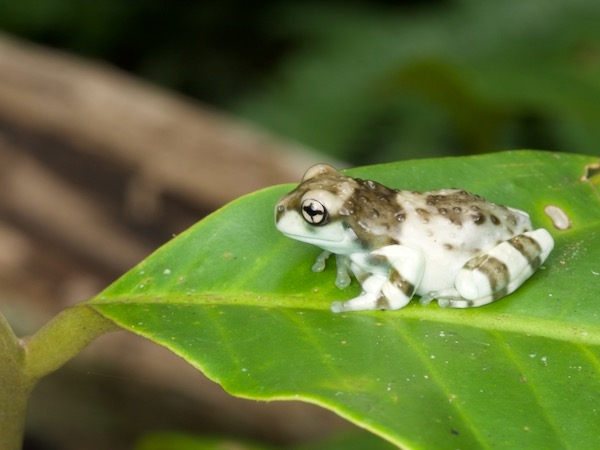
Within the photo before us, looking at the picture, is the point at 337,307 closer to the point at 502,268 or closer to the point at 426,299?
the point at 426,299

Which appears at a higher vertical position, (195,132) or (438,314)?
(438,314)

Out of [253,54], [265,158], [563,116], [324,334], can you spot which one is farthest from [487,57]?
[324,334]

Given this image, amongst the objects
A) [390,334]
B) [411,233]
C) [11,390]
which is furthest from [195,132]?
[11,390]

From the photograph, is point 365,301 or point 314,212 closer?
point 365,301

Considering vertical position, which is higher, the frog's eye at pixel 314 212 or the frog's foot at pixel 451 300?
the frog's eye at pixel 314 212

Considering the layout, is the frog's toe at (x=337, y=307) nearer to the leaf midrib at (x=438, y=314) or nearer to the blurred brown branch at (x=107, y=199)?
the leaf midrib at (x=438, y=314)

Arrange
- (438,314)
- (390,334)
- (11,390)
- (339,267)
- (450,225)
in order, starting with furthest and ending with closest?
(450,225) < (339,267) < (438,314) < (390,334) < (11,390)

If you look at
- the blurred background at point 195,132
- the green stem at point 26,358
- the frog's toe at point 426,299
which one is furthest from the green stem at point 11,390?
the blurred background at point 195,132
